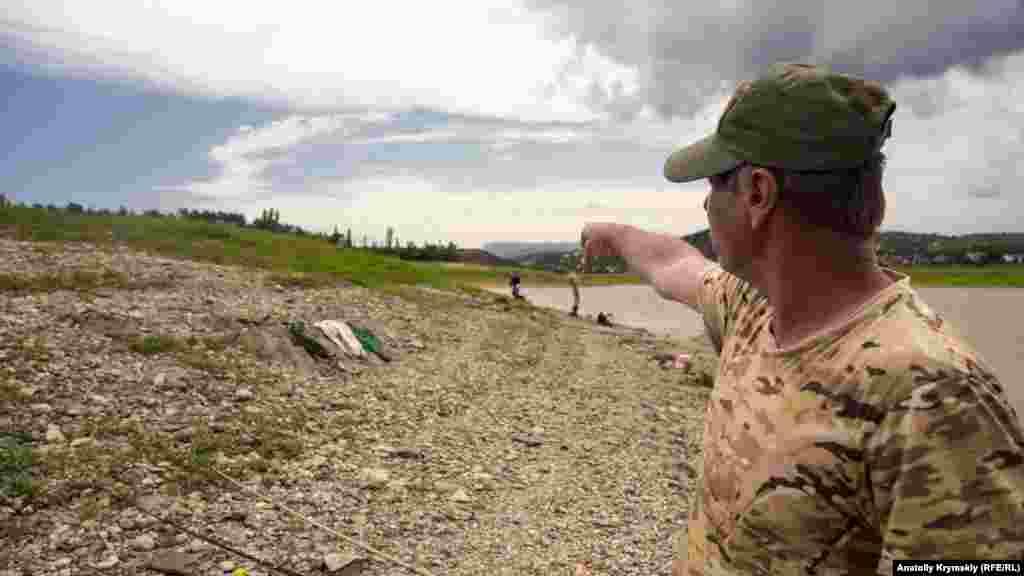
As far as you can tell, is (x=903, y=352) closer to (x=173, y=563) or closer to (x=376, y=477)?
(x=173, y=563)

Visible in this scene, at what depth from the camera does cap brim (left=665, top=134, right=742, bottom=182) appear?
2156 mm

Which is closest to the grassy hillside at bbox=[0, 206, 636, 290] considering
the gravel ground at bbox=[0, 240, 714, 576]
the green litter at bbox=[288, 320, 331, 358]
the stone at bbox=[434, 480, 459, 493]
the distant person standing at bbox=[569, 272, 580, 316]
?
the distant person standing at bbox=[569, 272, 580, 316]

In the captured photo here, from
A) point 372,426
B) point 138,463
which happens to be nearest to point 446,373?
point 372,426

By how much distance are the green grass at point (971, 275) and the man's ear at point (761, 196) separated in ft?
381

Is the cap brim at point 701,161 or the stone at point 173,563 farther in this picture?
the stone at point 173,563

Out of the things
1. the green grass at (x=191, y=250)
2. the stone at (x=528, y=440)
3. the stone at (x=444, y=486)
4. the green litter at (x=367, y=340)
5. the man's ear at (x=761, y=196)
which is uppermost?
the man's ear at (x=761, y=196)

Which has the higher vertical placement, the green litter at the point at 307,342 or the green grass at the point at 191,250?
the green grass at the point at 191,250

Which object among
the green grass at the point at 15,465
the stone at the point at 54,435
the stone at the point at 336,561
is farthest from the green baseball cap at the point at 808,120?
the stone at the point at 54,435

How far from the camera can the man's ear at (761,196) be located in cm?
203

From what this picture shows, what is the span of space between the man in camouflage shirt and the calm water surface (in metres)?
20.0

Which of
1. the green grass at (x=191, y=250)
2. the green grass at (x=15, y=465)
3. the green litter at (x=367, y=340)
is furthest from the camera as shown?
the green grass at (x=191, y=250)

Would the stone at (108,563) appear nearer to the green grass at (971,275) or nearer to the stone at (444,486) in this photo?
the stone at (444,486)

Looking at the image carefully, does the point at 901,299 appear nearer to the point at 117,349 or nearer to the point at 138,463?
the point at 138,463

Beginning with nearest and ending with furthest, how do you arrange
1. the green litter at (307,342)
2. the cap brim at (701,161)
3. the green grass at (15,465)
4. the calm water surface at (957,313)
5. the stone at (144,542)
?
the cap brim at (701,161)
the stone at (144,542)
the green grass at (15,465)
the green litter at (307,342)
the calm water surface at (957,313)
